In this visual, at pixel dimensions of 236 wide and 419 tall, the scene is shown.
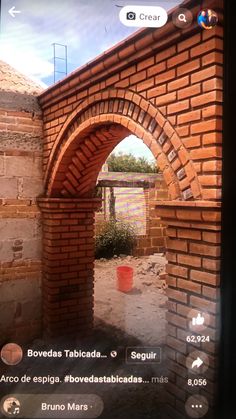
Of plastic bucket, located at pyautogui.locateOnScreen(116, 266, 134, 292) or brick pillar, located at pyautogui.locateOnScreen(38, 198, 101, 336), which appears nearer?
brick pillar, located at pyautogui.locateOnScreen(38, 198, 101, 336)

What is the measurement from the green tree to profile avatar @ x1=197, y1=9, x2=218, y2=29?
2150 centimetres

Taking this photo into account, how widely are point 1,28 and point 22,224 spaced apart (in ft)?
6.54

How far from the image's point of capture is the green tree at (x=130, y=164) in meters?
23.5

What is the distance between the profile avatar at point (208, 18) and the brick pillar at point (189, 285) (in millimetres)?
875

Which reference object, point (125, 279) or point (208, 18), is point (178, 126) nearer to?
point (208, 18)

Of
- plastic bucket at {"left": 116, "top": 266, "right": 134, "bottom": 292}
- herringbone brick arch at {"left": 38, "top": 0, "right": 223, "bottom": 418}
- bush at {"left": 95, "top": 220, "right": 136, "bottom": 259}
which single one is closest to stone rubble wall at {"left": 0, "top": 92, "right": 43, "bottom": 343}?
herringbone brick arch at {"left": 38, "top": 0, "right": 223, "bottom": 418}

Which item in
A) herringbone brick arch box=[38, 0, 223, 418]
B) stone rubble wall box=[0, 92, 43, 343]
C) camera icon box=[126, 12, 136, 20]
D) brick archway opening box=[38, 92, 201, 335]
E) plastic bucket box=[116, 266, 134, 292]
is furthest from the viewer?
plastic bucket box=[116, 266, 134, 292]

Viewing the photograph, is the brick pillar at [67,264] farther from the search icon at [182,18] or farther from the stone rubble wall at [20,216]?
the search icon at [182,18]

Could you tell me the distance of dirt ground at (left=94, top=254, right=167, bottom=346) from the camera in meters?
4.15

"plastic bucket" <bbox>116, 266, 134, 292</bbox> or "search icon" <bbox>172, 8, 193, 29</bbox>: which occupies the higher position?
"search icon" <bbox>172, 8, 193, 29</bbox>

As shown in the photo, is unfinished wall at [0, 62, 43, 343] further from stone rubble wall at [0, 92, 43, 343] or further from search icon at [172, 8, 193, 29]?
search icon at [172, 8, 193, 29]

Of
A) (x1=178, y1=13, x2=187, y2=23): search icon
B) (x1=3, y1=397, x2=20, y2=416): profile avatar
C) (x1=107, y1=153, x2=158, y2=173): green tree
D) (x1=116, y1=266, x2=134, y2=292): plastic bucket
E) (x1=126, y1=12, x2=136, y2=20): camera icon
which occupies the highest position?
(x1=107, y1=153, x2=158, y2=173): green tree

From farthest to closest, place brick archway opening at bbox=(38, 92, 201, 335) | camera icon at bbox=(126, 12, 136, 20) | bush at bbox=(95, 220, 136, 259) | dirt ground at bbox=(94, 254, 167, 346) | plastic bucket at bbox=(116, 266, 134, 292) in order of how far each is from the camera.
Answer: bush at bbox=(95, 220, 136, 259), plastic bucket at bbox=(116, 266, 134, 292), dirt ground at bbox=(94, 254, 167, 346), brick archway opening at bbox=(38, 92, 201, 335), camera icon at bbox=(126, 12, 136, 20)

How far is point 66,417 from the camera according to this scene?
63.7 inches
